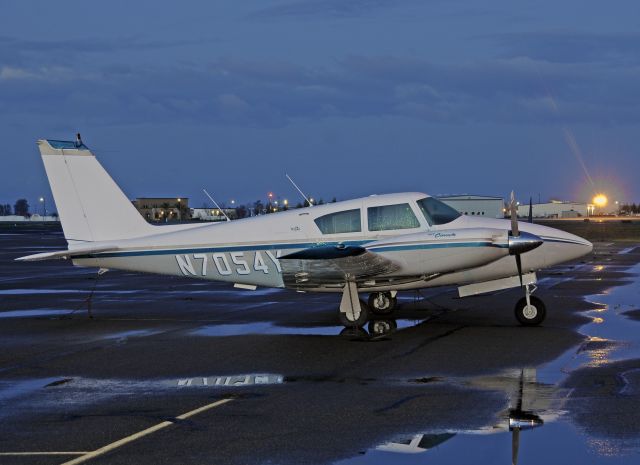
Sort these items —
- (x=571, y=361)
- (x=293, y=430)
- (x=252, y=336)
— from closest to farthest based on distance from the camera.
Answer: (x=293, y=430) < (x=571, y=361) < (x=252, y=336)

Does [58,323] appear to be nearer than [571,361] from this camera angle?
No

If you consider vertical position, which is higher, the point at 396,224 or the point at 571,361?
the point at 396,224

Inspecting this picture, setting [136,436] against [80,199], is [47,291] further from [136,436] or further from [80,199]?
[136,436]

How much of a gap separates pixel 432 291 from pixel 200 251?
350 inches

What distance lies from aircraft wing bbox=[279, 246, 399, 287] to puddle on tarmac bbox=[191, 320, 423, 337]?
846 mm

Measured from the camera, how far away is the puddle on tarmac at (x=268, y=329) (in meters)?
16.1

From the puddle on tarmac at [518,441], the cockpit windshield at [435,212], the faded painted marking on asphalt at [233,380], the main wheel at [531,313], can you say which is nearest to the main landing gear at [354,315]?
the cockpit windshield at [435,212]

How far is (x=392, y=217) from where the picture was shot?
16.6 m

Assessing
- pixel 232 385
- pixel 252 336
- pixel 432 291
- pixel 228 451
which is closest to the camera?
pixel 228 451

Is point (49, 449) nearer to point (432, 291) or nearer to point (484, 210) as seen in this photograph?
→ point (432, 291)

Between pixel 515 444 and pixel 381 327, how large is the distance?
873 centimetres

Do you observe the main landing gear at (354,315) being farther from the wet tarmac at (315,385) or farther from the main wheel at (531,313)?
the main wheel at (531,313)

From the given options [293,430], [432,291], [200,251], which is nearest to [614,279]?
[432,291]

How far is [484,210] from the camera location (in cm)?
11556
